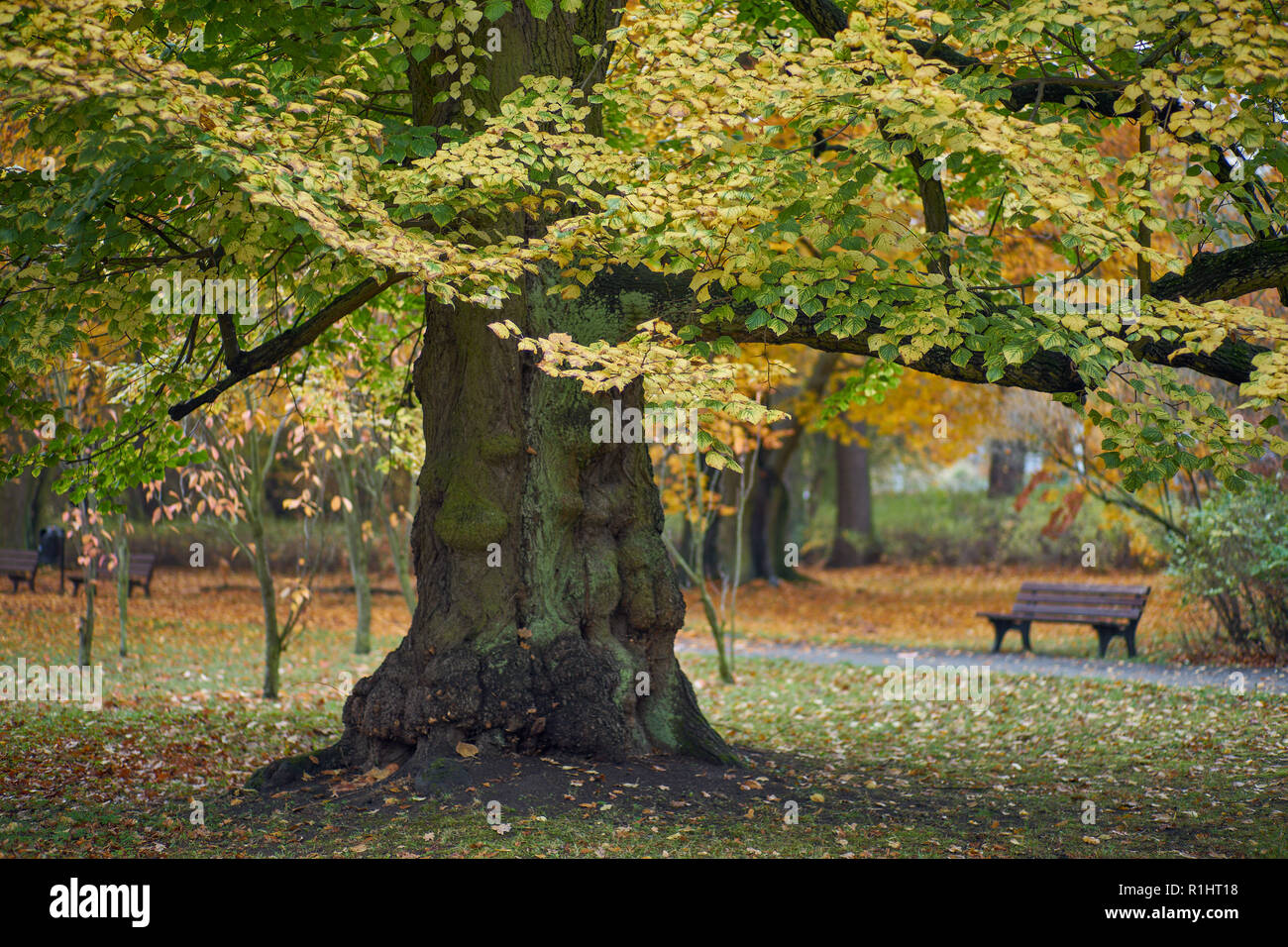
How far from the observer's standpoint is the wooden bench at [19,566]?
17.8m

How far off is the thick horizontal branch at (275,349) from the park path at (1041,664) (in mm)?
8403

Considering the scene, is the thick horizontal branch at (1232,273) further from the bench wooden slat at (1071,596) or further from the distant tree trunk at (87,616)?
the distant tree trunk at (87,616)

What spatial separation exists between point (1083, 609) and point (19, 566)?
52.0 ft

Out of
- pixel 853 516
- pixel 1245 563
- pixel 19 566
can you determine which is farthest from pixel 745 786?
pixel 853 516

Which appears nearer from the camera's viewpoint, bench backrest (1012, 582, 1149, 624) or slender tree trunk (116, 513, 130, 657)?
slender tree trunk (116, 513, 130, 657)

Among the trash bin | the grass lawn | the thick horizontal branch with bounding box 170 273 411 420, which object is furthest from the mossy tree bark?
the trash bin

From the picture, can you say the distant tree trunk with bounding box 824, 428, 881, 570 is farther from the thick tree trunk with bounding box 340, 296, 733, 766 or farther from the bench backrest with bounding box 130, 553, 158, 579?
the thick tree trunk with bounding box 340, 296, 733, 766

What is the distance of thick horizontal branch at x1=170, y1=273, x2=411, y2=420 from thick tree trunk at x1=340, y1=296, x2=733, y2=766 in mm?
537

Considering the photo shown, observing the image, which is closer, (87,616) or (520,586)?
Result: (520,586)

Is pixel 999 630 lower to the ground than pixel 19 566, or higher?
lower

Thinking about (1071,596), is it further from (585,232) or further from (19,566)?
(19,566)

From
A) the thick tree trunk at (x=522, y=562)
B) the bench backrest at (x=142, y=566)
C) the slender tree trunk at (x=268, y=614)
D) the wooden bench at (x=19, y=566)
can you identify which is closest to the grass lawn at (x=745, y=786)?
the slender tree trunk at (x=268, y=614)

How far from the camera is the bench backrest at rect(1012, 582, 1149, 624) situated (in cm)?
1296

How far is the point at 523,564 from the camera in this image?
7.09m
